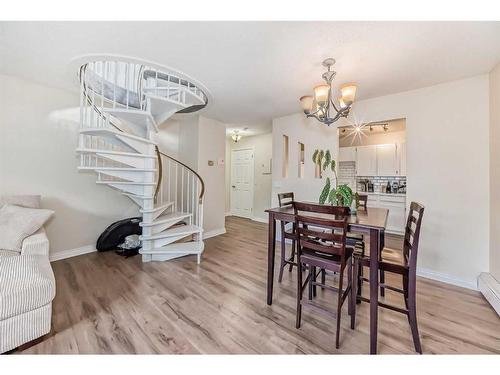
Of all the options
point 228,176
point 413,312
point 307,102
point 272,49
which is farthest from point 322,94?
point 228,176

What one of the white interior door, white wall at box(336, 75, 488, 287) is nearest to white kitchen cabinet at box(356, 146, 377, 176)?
white wall at box(336, 75, 488, 287)

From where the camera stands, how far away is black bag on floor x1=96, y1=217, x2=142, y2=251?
3273 millimetres

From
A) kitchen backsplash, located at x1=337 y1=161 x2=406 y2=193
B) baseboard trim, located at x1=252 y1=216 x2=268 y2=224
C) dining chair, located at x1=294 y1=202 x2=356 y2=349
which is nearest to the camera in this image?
dining chair, located at x1=294 y1=202 x2=356 y2=349

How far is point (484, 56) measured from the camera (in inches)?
78.4

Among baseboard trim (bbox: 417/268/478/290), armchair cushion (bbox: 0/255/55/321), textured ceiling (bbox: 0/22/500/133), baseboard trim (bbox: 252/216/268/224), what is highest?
textured ceiling (bbox: 0/22/500/133)

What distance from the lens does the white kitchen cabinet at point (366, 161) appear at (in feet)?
16.1

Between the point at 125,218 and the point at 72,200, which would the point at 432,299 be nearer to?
the point at 125,218

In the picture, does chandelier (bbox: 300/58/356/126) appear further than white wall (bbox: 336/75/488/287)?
No

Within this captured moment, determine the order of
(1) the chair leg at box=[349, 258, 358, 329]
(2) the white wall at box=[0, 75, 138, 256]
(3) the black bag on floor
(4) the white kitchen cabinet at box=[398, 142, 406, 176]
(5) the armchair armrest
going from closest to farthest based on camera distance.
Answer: (1) the chair leg at box=[349, 258, 358, 329] < (5) the armchair armrest < (2) the white wall at box=[0, 75, 138, 256] < (3) the black bag on floor < (4) the white kitchen cabinet at box=[398, 142, 406, 176]

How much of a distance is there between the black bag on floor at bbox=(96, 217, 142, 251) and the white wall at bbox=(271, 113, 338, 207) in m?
2.61

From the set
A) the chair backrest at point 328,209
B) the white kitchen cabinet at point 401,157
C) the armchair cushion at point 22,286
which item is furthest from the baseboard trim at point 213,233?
the white kitchen cabinet at point 401,157

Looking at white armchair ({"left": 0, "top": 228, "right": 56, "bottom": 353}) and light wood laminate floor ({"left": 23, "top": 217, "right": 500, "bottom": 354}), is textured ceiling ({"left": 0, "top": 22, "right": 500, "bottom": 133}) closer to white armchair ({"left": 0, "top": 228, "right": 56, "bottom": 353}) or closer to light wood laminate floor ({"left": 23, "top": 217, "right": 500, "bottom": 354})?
white armchair ({"left": 0, "top": 228, "right": 56, "bottom": 353})

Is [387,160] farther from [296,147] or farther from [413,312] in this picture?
[413,312]
